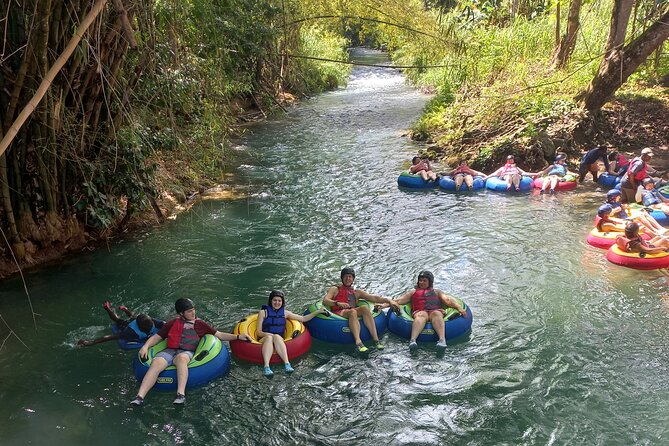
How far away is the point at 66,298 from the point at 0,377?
6.36 ft

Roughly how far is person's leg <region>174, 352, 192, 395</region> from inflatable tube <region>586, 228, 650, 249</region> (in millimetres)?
7003

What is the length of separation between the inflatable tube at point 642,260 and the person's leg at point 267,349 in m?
5.70

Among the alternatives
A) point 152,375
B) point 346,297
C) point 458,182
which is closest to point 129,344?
point 152,375

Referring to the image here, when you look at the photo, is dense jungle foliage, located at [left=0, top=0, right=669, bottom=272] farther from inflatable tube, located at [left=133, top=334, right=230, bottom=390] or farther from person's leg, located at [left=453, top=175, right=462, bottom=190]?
inflatable tube, located at [left=133, top=334, right=230, bottom=390]

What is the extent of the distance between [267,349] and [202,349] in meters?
0.73

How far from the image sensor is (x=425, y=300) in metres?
6.98

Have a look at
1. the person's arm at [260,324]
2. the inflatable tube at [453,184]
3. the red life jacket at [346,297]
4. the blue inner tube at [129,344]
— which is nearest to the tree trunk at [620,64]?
the inflatable tube at [453,184]

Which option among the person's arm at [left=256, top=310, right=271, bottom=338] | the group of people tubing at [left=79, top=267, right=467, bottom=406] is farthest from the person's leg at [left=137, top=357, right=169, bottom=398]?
the person's arm at [left=256, top=310, right=271, bottom=338]

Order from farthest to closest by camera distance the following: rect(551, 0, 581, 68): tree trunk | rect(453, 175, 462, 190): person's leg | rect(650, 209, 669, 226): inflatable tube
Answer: rect(551, 0, 581, 68): tree trunk
rect(453, 175, 462, 190): person's leg
rect(650, 209, 669, 226): inflatable tube

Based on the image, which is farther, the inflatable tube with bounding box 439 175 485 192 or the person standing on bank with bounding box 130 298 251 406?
the inflatable tube with bounding box 439 175 485 192

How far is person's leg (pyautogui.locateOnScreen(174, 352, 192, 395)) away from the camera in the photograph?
5766mm

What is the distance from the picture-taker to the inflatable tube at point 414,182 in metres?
13.2

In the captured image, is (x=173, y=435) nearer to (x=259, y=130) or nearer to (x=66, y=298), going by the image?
(x=66, y=298)

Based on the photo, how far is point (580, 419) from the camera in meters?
5.31
